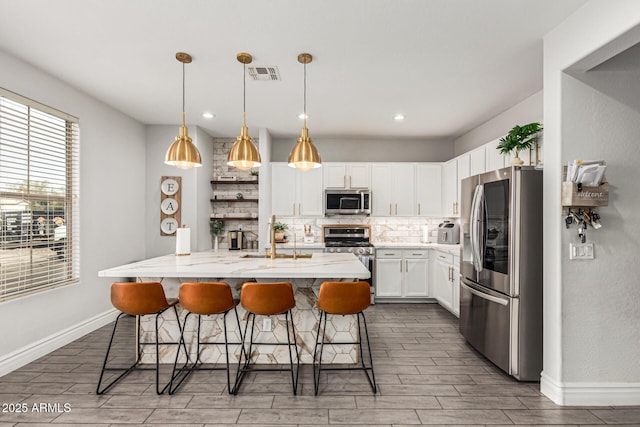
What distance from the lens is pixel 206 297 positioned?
2684mm

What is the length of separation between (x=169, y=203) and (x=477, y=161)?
14.1ft

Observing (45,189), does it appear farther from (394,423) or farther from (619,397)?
(619,397)

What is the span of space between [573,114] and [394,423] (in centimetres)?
244

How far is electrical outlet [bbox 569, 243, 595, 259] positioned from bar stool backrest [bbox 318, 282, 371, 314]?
1.45 m

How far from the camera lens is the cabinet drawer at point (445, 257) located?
473cm

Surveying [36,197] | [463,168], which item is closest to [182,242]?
[36,197]

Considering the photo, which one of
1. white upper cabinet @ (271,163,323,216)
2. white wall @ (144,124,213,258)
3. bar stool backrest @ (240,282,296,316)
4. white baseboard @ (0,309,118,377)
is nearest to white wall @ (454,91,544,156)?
white upper cabinet @ (271,163,323,216)

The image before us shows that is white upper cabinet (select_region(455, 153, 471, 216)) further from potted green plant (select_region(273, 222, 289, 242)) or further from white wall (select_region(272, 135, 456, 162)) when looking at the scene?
potted green plant (select_region(273, 222, 289, 242))

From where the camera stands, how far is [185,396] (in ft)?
8.59

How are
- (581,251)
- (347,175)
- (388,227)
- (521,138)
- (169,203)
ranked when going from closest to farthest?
(581,251)
(521,138)
(169,203)
(347,175)
(388,227)

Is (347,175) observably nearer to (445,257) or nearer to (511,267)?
(445,257)

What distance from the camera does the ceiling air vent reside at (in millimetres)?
3281

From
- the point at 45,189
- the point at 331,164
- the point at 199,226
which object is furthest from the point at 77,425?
the point at 331,164

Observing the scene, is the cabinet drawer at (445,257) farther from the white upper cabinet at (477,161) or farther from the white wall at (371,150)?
the white wall at (371,150)
